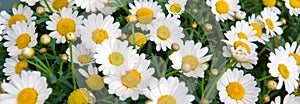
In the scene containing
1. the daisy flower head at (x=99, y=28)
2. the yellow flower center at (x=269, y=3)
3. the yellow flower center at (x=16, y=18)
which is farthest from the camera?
the yellow flower center at (x=269, y=3)

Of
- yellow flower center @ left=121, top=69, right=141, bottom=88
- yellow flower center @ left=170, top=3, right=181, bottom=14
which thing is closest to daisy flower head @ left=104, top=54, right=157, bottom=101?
yellow flower center @ left=121, top=69, right=141, bottom=88

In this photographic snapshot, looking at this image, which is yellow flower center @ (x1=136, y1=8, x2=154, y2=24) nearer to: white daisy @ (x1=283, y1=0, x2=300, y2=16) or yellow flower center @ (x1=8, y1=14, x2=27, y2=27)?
yellow flower center @ (x1=8, y1=14, x2=27, y2=27)

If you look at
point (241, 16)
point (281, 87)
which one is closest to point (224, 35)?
point (241, 16)

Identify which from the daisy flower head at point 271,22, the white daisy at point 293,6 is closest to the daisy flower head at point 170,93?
the daisy flower head at point 271,22

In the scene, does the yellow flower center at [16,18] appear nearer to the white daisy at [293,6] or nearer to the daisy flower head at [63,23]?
the daisy flower head at [63,23]

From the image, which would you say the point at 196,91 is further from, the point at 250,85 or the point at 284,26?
the point at 284,26

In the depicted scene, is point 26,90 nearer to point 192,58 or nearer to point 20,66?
point 20,66

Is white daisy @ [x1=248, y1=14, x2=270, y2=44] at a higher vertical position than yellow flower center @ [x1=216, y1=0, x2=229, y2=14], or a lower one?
lower
